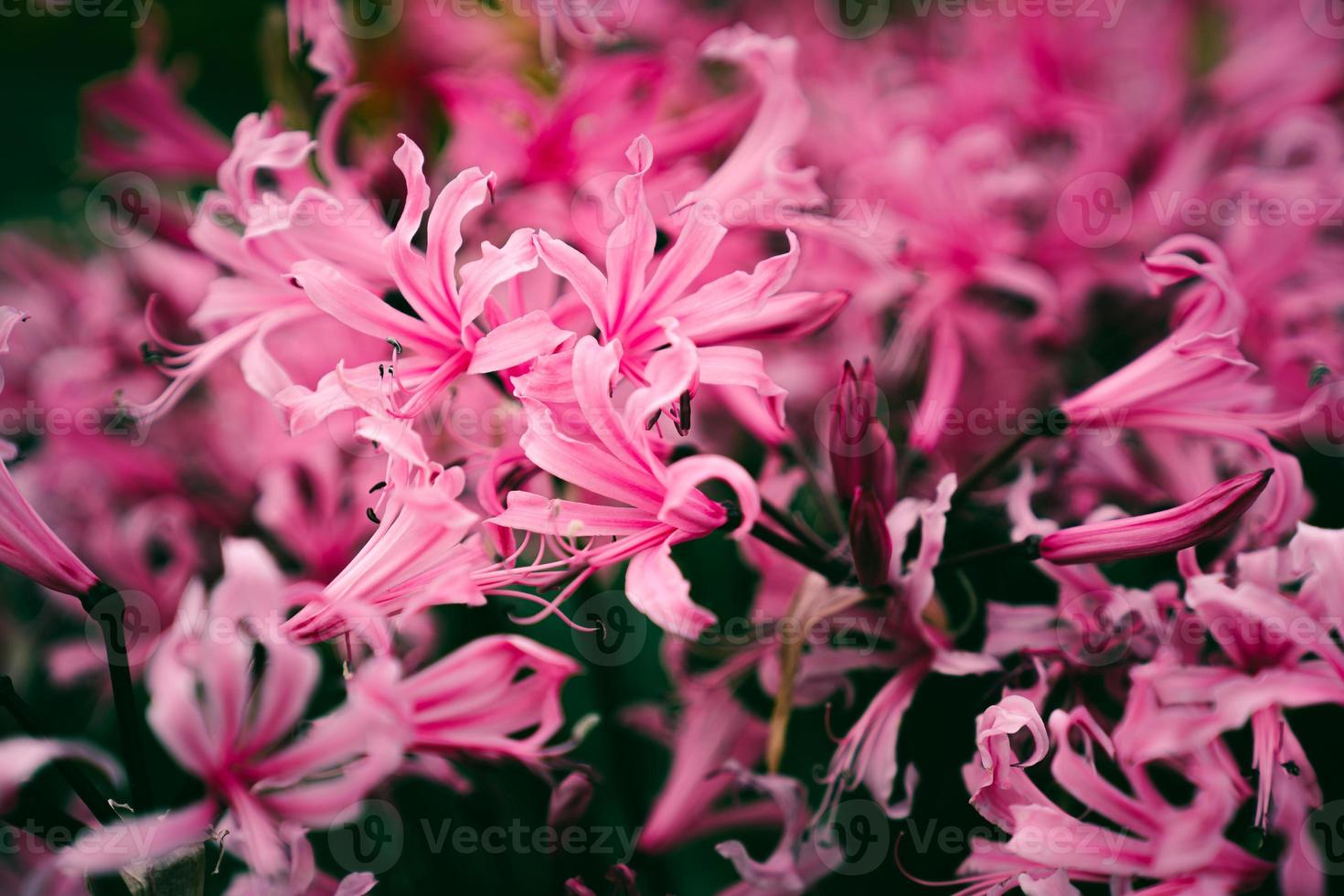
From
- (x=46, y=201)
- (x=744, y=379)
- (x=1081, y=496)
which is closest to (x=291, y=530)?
(x=744, y=379)

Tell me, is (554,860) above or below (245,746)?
below

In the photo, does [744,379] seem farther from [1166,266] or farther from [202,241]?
[202,241]

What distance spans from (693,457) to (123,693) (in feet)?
1.34

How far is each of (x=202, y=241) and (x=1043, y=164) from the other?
1053 mm

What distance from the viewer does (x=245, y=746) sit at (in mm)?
475

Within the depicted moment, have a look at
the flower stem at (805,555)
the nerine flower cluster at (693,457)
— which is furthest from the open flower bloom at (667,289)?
the flower stem at (805,555)

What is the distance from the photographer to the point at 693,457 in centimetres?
58

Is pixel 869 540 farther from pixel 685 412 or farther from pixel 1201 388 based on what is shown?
pixel 1201 388

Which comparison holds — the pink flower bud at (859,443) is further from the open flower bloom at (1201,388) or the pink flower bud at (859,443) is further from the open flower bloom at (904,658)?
the open flower bloom at (1201,388)

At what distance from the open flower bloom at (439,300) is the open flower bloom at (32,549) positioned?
237 mm

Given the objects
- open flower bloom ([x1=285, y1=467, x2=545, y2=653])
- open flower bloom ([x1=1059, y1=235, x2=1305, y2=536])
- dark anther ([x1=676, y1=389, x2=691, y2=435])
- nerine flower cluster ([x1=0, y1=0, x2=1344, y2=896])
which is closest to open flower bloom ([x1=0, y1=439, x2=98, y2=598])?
nerine flower cluster ([x1=0, y1=0, x2=1344, y2=896])

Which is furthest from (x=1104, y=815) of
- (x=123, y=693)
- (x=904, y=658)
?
(x=123, y=693)

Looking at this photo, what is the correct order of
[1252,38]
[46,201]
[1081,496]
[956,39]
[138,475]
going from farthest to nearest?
[46,201] → [956,39] → [1252,38] → [138,475] → [1081,496]

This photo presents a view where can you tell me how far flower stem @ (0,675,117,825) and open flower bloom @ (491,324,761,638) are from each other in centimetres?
30
